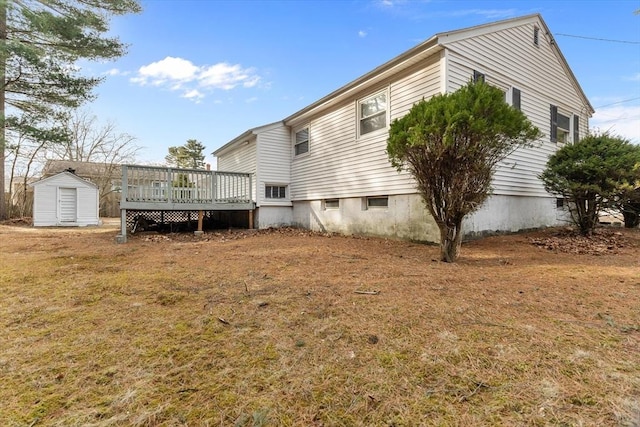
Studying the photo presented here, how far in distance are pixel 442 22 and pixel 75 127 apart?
88.9 feet

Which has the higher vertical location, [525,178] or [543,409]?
[525,178]

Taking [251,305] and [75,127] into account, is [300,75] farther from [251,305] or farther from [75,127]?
[75,127]

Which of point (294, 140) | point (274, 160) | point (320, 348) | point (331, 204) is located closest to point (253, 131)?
point (274, 160)

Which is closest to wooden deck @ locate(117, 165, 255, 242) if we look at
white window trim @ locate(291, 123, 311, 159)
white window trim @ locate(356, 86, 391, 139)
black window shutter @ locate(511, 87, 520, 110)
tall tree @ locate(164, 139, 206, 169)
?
white window trim @ locate(291, 123, 311, 159)

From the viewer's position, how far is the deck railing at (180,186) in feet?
26.9

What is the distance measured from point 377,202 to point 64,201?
1464 cm

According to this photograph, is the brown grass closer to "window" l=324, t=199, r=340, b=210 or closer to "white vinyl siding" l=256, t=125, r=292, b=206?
"window" l=324, t=199, r=340, b=210

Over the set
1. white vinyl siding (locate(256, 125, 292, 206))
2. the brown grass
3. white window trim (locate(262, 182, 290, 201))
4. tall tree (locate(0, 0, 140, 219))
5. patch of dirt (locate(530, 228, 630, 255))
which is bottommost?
the brown grass

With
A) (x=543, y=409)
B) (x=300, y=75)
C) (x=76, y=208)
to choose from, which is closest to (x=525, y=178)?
(x=543, y=409)

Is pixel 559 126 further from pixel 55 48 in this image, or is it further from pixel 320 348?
pixel 55 48

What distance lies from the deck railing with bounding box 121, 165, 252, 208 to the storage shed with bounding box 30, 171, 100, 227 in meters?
8.08

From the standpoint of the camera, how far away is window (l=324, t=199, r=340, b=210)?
9586 mm

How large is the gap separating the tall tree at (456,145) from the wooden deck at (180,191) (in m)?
6.67

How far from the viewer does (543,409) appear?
1408 mm
